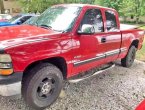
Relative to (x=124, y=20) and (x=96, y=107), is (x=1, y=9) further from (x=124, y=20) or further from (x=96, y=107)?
(x=124, y=20)

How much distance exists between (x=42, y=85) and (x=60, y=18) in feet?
5.04

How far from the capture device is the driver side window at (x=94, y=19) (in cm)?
501

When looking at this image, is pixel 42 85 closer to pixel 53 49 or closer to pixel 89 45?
pixel 53 49

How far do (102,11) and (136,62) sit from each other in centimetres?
317

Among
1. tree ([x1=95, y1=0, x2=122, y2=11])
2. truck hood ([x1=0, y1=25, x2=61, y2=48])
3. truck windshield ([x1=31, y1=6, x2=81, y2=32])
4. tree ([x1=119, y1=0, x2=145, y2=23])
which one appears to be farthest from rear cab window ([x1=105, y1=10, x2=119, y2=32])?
tree ([x1=95, y1=0, x2=122, y2=11])

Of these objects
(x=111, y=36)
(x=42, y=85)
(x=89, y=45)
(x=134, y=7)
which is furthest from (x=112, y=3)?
(x=42, y=85)

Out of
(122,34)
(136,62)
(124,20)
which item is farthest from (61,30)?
(124,20)

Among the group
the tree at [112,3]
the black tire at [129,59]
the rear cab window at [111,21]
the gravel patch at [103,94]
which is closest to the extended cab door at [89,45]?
the rear cab window at [111,21]

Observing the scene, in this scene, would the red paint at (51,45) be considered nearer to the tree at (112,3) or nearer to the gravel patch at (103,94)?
the gravel patch at (103,94)

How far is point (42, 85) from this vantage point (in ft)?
13.4

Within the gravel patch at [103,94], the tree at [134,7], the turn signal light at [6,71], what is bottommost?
the tree at [134,7]

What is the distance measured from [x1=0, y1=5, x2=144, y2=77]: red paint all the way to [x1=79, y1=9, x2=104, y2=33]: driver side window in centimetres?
11

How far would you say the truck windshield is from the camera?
15.3 feet

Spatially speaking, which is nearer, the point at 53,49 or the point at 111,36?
the point at 53,49
